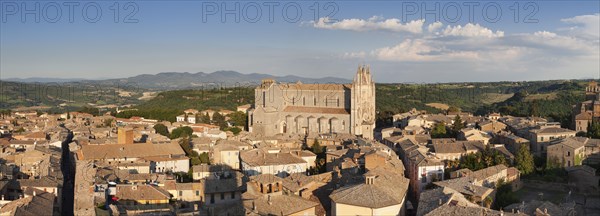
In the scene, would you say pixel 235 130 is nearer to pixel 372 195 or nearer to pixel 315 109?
pixel 315 109

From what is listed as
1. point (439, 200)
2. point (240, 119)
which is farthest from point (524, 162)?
point (240, 119)

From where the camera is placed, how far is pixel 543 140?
3556 centimetres

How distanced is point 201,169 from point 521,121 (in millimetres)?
27084

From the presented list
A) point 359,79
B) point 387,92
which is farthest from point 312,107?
point 387,92

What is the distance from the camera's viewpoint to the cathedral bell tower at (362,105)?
48031 millimetres

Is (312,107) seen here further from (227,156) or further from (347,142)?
(227,156)

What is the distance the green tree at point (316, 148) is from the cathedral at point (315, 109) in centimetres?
666

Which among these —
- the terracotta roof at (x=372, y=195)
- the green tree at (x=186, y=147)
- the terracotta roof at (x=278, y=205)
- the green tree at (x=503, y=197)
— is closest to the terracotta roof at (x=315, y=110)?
the green tree at (x=186, y=147)

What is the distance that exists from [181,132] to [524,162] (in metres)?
29.3

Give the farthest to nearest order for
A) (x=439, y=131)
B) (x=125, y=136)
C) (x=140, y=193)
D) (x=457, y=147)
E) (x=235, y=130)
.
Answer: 1. (x=235, y=130)
2. (x=439, y=131)
3. (x=125, y=136)
4. (x=457, y=147)
5. (x=140, y=193)

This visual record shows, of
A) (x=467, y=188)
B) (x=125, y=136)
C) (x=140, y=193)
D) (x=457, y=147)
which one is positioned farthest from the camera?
(x=125, y=136)

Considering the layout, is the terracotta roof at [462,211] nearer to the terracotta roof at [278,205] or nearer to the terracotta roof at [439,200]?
the terracotta roof at [439,200]

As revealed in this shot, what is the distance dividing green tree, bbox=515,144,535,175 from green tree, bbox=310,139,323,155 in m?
13.0

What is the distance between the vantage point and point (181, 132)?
4875cm
